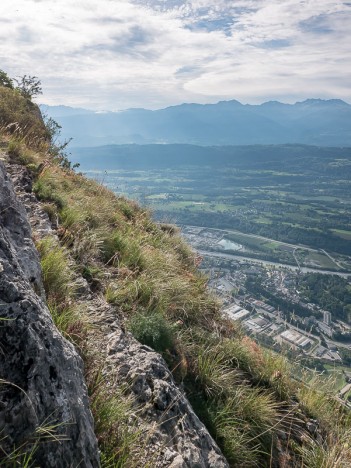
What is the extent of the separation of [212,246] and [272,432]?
269 ft

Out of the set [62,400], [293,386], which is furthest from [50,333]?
[293,386]

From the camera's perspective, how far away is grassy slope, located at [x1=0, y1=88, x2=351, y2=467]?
160 inches

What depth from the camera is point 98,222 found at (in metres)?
8.49

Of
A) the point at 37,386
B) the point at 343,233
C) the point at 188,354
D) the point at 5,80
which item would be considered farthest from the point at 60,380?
the point at 343,233

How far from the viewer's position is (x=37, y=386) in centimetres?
240

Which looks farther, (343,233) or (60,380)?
(343,233)

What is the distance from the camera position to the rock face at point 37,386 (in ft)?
7.28

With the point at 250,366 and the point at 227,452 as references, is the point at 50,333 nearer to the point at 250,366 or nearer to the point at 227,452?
the point at 227,452

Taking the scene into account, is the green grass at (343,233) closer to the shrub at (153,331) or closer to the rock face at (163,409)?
the shrub at (153,331)

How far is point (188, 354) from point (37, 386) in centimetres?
322

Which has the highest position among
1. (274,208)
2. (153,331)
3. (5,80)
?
(5,80)

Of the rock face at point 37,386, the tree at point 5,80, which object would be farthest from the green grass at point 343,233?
the rock face at point 37,386

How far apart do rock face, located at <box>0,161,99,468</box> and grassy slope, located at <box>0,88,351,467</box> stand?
0.52 meters

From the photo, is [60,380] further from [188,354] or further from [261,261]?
[261,261]
